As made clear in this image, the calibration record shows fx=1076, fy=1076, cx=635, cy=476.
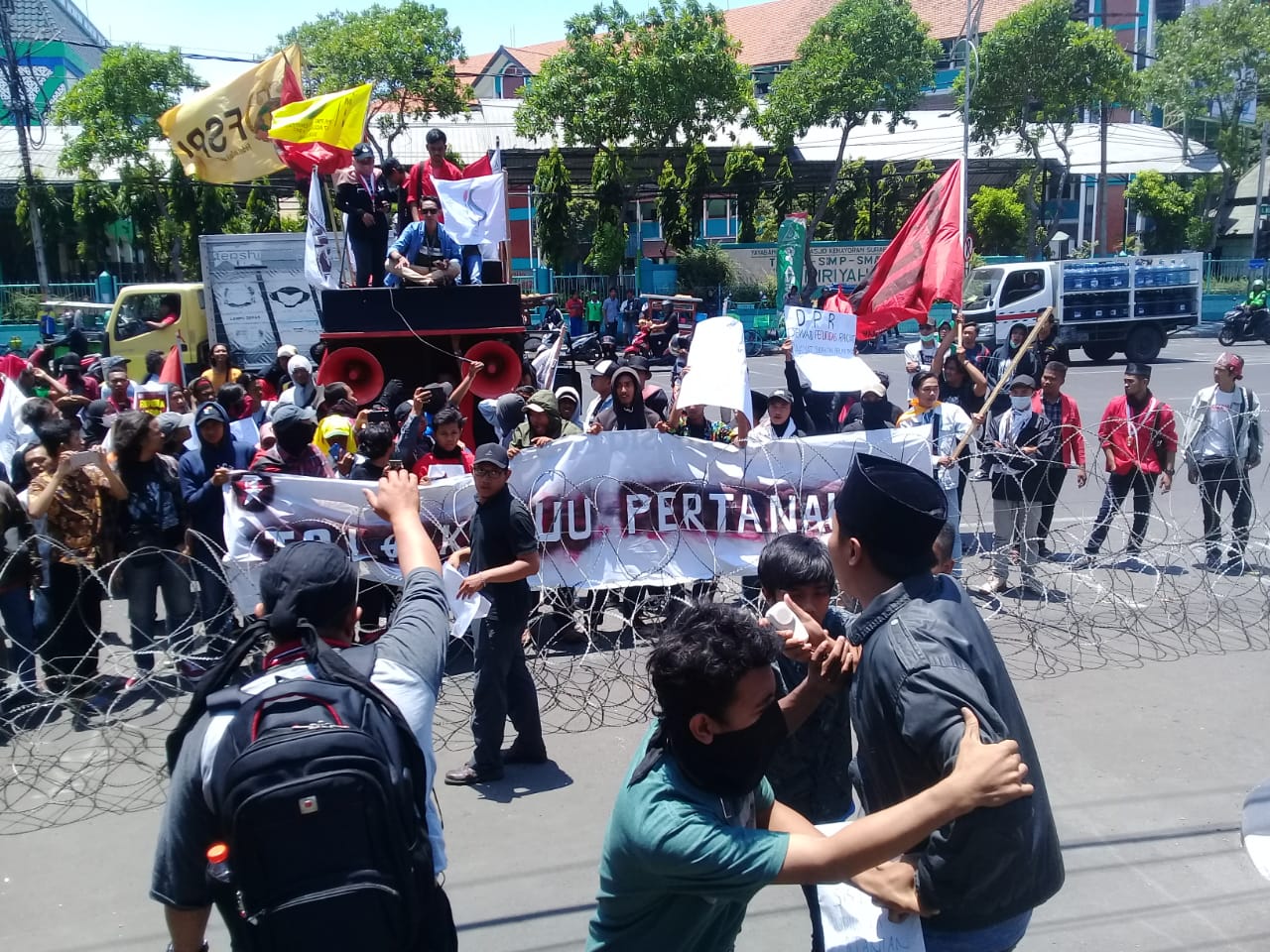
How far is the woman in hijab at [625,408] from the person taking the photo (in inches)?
315

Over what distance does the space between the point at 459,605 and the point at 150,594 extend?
2.48 metres

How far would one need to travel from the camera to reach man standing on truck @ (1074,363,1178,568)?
860 cm

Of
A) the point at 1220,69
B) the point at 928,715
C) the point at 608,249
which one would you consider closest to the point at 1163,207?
the point at 1220,69

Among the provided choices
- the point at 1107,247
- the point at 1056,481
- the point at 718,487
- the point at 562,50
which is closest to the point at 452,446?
the point at 718,487

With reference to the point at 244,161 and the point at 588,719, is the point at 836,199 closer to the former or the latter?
the point at 244,161

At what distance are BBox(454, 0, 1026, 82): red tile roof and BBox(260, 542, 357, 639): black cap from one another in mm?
67300

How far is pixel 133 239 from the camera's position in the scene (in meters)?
38.2

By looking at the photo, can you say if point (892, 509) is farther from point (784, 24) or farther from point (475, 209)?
point (784, 24)

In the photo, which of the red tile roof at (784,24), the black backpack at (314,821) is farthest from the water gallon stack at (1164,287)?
the red tile roof at (784,24)

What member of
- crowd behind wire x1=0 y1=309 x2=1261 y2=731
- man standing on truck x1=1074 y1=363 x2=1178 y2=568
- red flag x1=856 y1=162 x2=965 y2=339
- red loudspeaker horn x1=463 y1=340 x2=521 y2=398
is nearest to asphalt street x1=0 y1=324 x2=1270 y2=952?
crowd behind wire x1=0 y1=309 x2=1261 y2=731

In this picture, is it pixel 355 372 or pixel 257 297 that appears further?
pixel 257 297

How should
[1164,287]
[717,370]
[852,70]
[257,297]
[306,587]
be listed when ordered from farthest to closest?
[852,70]
[1164,287]
[257,297]
[717,370]
[306,587]

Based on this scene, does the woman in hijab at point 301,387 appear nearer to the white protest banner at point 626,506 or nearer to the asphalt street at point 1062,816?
the white protest banner at point 626,506

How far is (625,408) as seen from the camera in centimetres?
806
